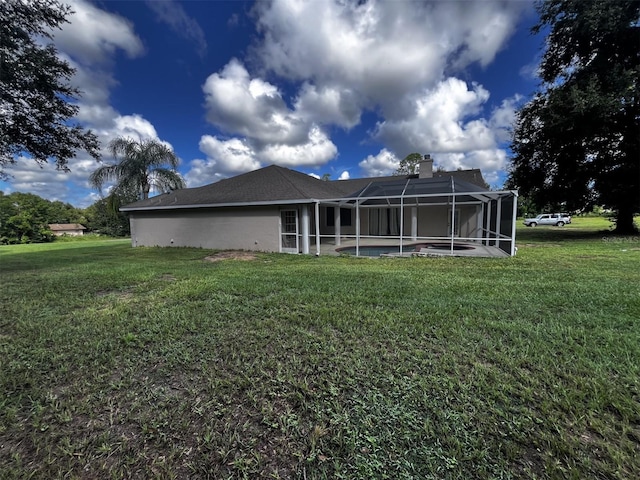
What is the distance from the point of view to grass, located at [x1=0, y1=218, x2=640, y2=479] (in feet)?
5.86

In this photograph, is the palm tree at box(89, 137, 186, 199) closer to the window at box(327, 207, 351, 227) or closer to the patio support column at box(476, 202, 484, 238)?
the window at box(327, 207, 351, 227)

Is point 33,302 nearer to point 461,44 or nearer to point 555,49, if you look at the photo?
point 461,44

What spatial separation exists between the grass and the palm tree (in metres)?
21.4

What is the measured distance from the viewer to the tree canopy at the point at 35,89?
7684mm

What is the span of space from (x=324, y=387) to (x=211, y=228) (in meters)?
12.8

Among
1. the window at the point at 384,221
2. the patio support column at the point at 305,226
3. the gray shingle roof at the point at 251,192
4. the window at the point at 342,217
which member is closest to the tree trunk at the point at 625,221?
the window at the point at 384,221

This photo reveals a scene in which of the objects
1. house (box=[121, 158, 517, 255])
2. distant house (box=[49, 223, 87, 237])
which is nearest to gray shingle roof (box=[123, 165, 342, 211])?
house (box=[121, 158, 517, 255])

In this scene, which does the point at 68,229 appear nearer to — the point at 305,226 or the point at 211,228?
the point at 211,228

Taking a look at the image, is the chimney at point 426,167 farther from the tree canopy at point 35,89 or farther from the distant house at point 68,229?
the distant house at point 68,229

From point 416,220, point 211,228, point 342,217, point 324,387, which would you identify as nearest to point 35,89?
point 211,228

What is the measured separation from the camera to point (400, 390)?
239 centimetres

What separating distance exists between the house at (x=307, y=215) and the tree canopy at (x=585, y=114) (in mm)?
4220

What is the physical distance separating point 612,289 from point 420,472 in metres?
5.97

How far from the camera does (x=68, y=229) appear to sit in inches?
2212
